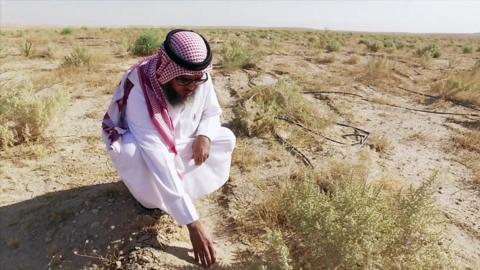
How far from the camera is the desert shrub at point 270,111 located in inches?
191

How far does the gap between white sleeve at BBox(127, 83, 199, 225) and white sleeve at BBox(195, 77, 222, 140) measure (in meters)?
0.37

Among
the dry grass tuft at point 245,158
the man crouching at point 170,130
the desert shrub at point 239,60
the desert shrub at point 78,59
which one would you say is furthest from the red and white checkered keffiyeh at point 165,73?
the desert shrub at point 78,59

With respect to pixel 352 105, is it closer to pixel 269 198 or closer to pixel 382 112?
pixel 382 112

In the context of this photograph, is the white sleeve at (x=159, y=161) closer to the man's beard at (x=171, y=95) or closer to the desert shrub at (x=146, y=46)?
the man's beard at (x=171, y=95)

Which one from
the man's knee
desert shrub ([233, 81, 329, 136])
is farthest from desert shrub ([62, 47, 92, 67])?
the man's knee

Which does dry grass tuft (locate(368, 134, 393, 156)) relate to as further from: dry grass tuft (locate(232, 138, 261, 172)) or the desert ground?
dry grass tuft (locate(232, 138, 261, 172))

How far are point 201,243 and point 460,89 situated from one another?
6.54m

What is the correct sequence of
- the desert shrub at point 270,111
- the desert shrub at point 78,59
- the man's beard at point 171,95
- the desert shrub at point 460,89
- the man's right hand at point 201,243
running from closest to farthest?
the man's right hand at point 201,243 < the man's beard at point 171,95 < the desert shrub at point 270,111 < the desert shrub at point 460,89 < the desert shrub at point 78,59

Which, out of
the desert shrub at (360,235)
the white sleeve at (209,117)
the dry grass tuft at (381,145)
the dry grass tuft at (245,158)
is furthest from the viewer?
the dry grass tuft at (381,145)

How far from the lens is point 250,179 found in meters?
3.82

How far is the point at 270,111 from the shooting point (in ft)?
16.7

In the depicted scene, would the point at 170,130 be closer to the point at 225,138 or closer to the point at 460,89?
the point at 225,138

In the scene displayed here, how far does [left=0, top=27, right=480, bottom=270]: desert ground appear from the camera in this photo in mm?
2396

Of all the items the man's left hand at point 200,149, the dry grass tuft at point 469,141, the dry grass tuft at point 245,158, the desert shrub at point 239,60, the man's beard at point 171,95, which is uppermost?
the man's beard at point 171,95
